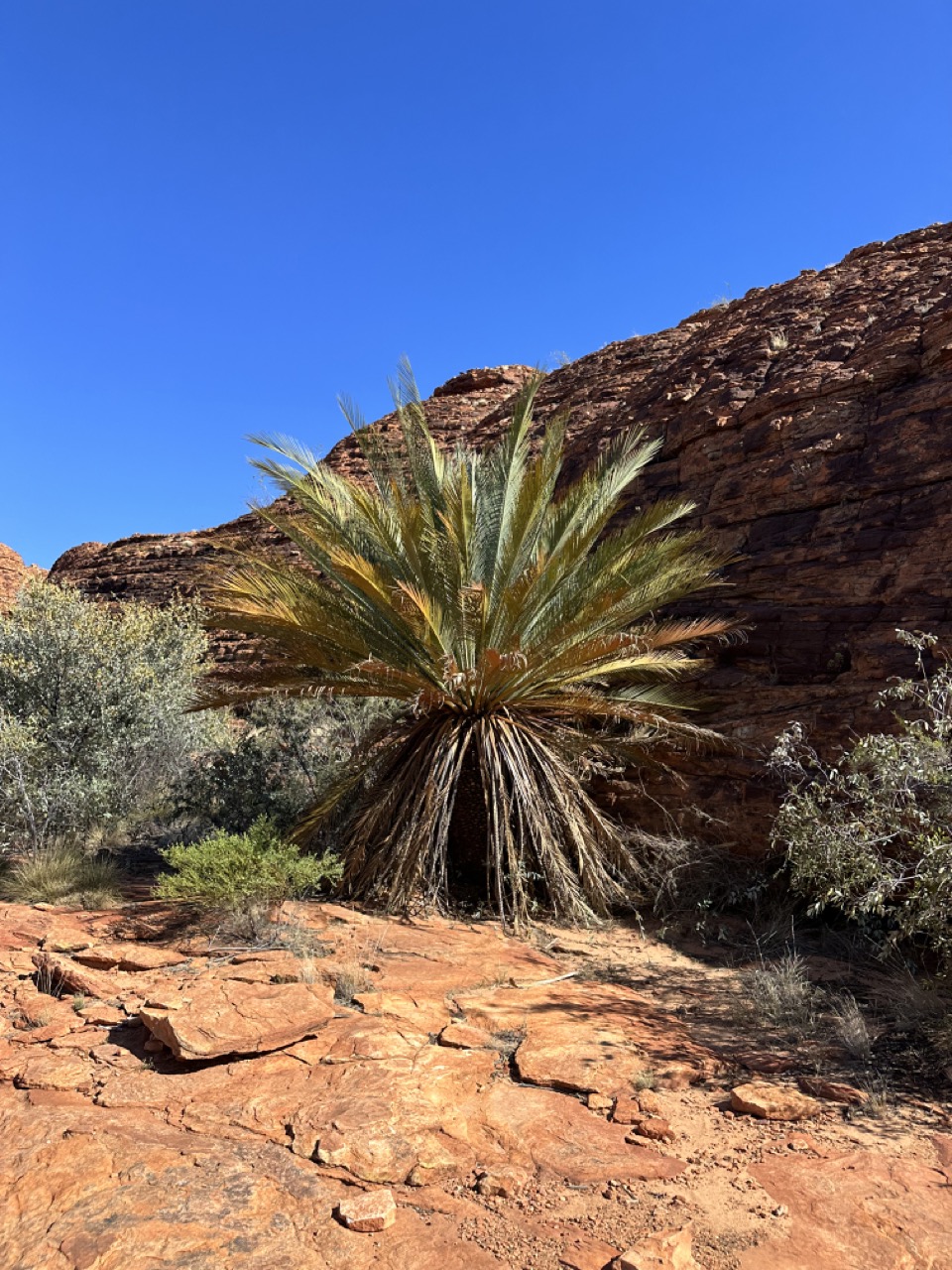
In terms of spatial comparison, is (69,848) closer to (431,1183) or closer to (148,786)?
(148,786)

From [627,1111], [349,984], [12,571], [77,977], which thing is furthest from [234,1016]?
[12,571]

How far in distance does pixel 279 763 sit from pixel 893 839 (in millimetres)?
5923

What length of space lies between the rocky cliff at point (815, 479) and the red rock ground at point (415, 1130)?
2.71m

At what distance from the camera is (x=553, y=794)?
265 inches

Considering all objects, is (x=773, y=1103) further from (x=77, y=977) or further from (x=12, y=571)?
(x=12, y=571)

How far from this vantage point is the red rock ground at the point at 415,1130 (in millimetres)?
2643

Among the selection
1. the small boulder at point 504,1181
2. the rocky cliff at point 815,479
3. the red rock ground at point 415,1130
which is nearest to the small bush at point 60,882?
the red rock ground at point 415,1130

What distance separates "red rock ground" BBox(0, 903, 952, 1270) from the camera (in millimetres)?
2643

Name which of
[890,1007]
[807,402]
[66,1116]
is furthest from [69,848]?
[807,402]

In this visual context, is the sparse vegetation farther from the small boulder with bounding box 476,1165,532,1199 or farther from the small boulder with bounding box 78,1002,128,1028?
the small boulder with bounding box 476,1165,532,1199

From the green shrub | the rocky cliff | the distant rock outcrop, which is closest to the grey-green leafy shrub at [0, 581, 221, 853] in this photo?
the green shrub

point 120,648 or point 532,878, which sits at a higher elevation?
point 120,648

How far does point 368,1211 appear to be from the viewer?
2744mm

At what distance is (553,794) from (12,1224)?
456cm
